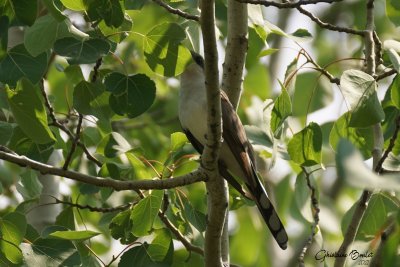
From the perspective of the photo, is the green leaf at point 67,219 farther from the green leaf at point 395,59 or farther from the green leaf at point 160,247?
the green leaf at point 395,59

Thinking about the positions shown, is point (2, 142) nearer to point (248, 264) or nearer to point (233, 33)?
point (233, 33)

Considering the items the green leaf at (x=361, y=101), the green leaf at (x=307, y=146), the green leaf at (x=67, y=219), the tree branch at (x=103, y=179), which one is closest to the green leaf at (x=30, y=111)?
the tree branch at (x=103, y=179)

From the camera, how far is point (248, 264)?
28.9 ft

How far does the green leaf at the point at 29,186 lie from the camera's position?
4219 mm

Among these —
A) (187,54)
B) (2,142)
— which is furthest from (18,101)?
(187,54)

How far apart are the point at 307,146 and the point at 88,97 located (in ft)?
3.62

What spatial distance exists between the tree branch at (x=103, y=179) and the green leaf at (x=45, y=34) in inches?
18.4

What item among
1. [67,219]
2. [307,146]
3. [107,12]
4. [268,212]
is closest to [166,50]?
[107,12]

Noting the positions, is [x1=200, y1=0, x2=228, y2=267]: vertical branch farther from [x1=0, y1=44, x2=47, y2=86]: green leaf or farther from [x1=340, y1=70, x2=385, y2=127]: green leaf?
[x1=0, y1=44, x2=47, y2=86]: green leaf

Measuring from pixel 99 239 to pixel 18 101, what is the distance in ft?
13.7

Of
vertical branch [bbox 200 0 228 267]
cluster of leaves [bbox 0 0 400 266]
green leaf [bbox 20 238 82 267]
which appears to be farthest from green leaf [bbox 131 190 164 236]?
green leaf [bbox 20 238 82 267]

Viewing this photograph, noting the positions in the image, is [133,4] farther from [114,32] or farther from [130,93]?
[130,93]

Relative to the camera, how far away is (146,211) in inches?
148

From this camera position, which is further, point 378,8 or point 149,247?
point 378,8
